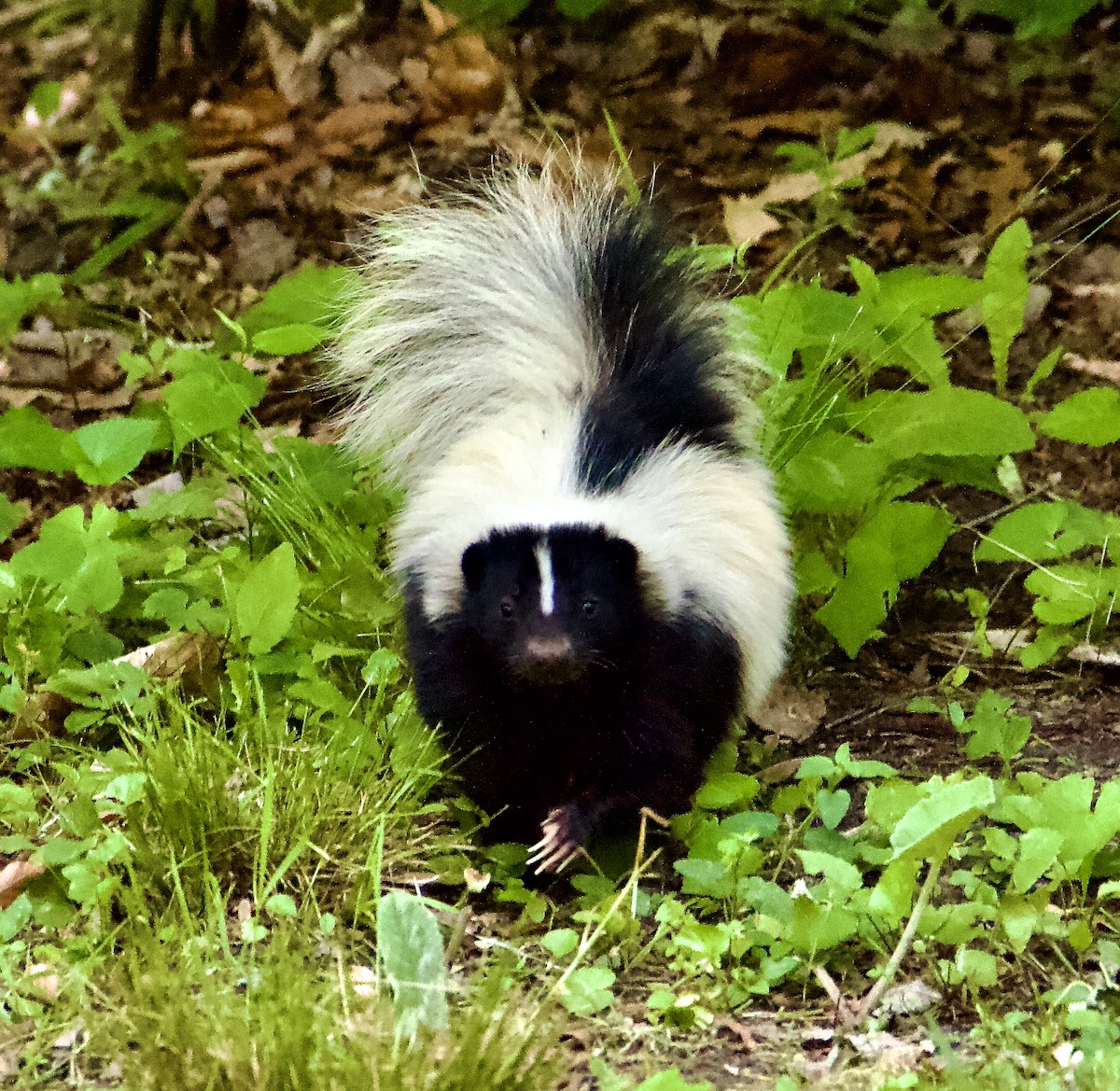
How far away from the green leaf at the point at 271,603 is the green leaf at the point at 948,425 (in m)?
1.55

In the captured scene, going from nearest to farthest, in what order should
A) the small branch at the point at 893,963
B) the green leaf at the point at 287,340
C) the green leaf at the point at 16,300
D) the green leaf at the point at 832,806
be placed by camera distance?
the small branch at the point at 893,963 < the green leaf at the point at 832,806 < the green leaf at the point at 287,340 < the green leaf at the point at 16,300

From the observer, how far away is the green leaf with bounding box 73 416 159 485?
362cm

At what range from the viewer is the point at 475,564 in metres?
3.05

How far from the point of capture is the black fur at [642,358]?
3.20 meters

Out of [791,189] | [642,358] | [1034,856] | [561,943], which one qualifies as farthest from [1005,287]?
[561,943]

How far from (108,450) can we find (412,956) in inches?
71.4

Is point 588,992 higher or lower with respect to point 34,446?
lower

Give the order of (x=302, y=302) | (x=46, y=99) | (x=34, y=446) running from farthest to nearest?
(x=46, y=99) < (x=302, y=302) < (x=34, y=446)

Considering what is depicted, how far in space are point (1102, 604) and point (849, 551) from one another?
67 centimetres

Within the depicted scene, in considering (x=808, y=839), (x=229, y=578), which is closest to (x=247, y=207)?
(x=229, y=578)

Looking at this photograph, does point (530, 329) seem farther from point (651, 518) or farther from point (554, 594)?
point (554, 594)

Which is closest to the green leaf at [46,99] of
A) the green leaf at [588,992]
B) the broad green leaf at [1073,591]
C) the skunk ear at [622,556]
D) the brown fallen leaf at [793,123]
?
the brown fallen leaf at [793,123]

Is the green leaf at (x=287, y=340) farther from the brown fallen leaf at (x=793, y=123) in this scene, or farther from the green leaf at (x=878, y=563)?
the brown fallen leaf at (x=793, y=123)

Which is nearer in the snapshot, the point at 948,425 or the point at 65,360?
the point at 948,425
